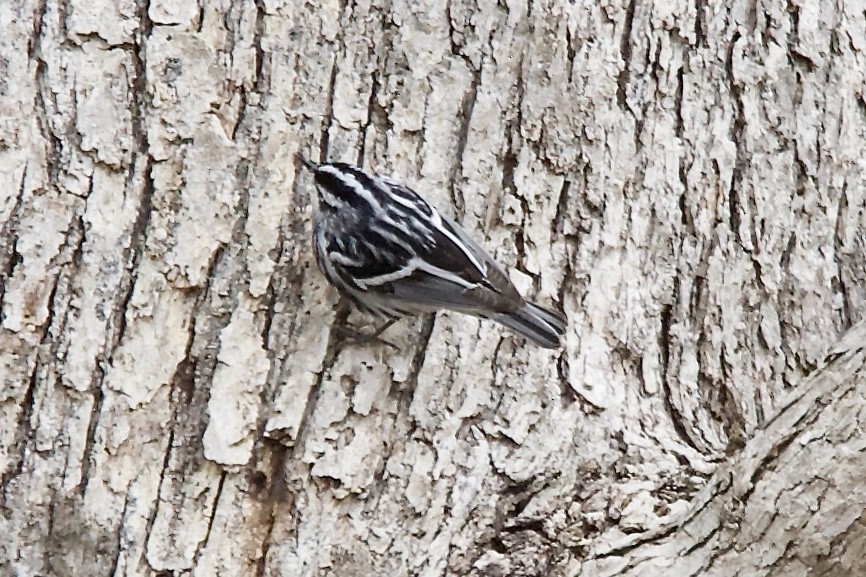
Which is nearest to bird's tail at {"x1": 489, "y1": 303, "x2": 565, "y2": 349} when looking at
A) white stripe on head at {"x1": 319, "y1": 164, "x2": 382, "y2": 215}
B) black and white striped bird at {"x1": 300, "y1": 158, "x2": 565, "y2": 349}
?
black and white striped bird at {"x1": 300, "y1": 158, "x2": 565, "y2": 349}

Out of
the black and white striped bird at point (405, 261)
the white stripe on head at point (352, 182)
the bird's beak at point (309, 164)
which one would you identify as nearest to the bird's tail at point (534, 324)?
the black and white striped bird at point (405, 261)

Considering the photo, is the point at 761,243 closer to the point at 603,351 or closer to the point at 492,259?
the point at 603,351

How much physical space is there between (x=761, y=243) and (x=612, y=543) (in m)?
0.91

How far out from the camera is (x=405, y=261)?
253 centimetres

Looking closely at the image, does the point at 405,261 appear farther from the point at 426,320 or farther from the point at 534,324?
the point at 534,324

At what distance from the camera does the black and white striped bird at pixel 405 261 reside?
232cm

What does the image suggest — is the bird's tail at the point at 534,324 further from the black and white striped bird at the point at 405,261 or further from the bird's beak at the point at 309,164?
the bird's beak at the point at 309,164

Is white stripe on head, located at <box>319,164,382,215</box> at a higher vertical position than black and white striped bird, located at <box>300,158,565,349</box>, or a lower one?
higher

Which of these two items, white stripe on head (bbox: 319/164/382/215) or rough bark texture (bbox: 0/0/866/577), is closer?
rough bark texture (bbox: 0/0/866/577)

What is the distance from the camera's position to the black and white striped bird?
2.32 metres

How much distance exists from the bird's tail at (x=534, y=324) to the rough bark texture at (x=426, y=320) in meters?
0.10

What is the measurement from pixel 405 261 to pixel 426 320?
17 centimetres

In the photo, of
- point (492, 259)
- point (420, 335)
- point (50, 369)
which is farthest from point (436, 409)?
point (50, 369)

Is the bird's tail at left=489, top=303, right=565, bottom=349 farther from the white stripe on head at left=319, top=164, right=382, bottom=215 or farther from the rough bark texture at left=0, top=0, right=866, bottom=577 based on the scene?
the white stripe on head at left=319, top=164, right=382, bottom=215
